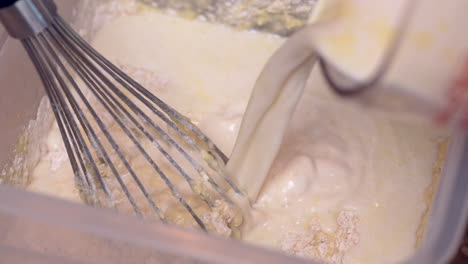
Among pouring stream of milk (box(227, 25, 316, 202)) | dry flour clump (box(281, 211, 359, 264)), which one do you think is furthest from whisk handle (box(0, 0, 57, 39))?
dry flour clump (box(281, 211, 359, 264))

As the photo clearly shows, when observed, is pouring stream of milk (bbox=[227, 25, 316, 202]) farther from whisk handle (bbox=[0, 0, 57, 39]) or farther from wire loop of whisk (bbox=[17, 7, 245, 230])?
whisk handle (bbox=[0, 0, 57, 39])

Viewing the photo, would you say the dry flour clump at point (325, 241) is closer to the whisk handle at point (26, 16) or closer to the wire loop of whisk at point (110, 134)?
the wire loop of whisk at point (110, 134)

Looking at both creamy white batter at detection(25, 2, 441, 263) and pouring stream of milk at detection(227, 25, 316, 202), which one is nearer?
pouring stream of milk at detection(227, 25, 316, 202)

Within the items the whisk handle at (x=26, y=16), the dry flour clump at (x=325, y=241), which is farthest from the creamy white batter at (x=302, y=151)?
the whisk handle at (x=26, y=16)

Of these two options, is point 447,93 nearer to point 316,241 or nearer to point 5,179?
point 316,241

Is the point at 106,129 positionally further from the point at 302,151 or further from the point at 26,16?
the point at 302,151

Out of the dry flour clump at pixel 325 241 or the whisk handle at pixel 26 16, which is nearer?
the whisk handle at pixel 26 16

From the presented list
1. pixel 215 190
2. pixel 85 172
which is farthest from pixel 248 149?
pixel 85 172
